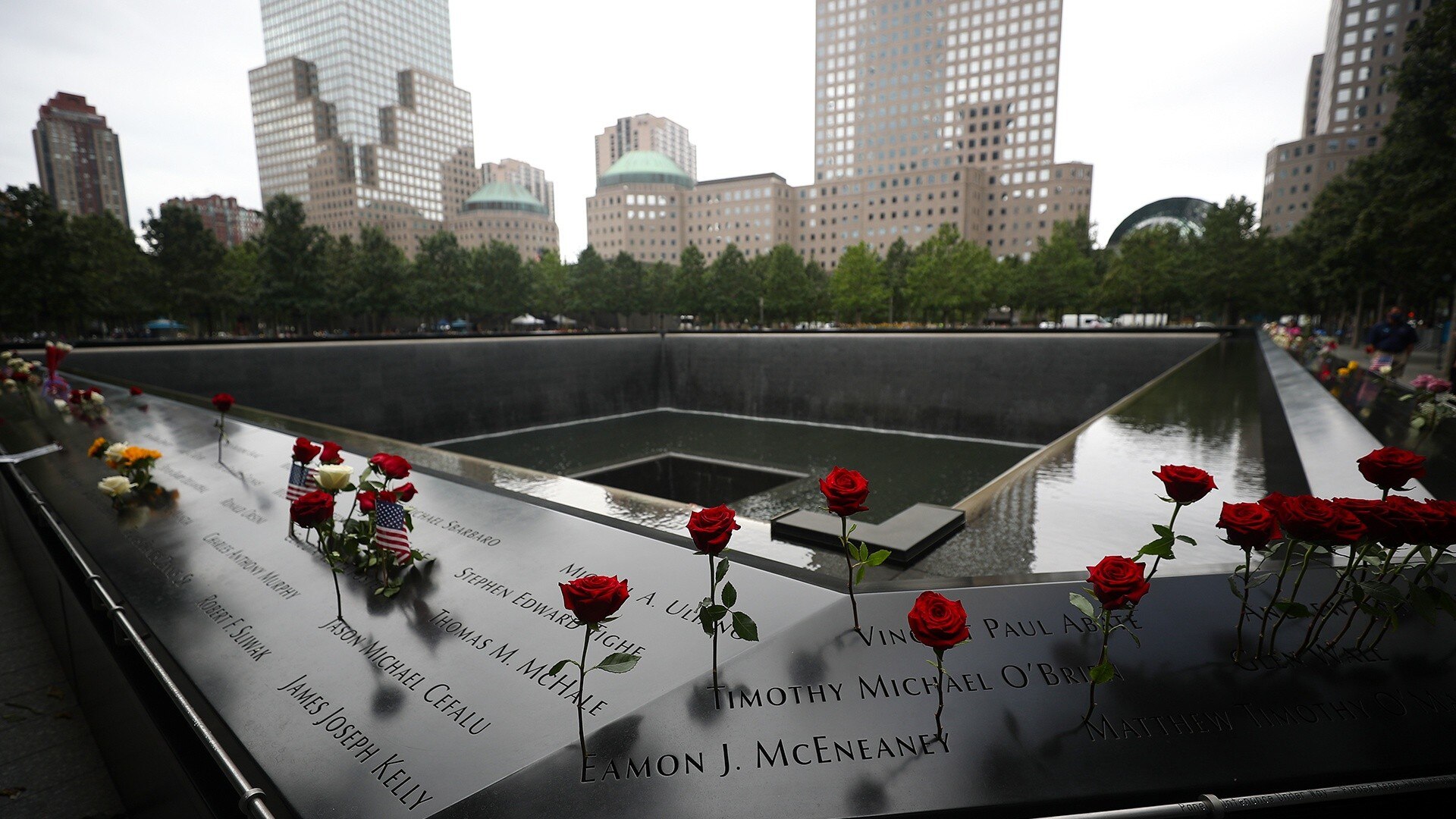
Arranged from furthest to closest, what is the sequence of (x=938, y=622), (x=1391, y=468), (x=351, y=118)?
(x=351, y=118)
(x=1391, y=468)
(x=938, y=622)

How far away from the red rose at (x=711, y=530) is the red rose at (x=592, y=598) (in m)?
0.29

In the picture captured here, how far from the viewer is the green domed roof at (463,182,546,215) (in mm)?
101000

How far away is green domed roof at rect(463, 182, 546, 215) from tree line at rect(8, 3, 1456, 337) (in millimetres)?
43823

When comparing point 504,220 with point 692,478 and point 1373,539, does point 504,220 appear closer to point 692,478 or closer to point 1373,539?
point 692,478

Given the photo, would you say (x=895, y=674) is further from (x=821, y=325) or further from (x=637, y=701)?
(x=821, y=325)

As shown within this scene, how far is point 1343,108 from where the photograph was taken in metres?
71.8

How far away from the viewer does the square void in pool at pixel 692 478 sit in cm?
1274

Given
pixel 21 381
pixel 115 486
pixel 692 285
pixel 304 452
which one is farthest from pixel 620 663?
pixel 692 285

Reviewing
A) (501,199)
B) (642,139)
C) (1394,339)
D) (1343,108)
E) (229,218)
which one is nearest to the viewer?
(1394,339)

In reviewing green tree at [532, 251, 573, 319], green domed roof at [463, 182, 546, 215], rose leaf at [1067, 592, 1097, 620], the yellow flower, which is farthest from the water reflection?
green domed roof at [463, 182, 546, 215]

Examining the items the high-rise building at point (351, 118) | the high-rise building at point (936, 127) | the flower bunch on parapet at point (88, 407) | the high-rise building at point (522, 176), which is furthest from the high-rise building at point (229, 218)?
the flower bunch on parapet at point (88, 407)

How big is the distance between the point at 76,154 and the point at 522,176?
9348cm

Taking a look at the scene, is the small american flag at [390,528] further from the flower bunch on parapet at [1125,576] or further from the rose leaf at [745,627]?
the flower bunch on parapet at [1125,576]

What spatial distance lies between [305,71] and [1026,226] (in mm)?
116281
